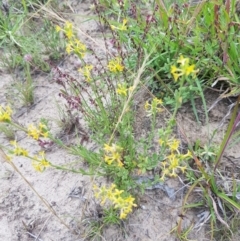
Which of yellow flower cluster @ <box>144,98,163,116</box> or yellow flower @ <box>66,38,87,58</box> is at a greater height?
yellow flower @ <box>66,38,87,58</box>

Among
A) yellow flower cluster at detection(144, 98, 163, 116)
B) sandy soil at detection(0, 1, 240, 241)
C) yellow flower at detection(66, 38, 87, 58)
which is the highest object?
yellow flower at detection(66, 38, 87, 58)

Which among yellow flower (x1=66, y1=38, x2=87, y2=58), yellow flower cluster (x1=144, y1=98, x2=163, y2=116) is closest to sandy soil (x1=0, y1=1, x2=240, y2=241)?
yellow flower cluster (x1=144, y1=98, x2=163, y2=116)

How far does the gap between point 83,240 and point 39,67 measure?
98 cm

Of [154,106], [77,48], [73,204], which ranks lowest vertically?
[73,204]

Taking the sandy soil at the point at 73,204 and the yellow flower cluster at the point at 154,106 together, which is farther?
the sandy soil at the point at 73,204

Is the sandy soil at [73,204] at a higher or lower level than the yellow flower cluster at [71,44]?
lower

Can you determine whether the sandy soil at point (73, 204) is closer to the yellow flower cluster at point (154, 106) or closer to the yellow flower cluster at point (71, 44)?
the yellow flower cluster at point (154, 106)

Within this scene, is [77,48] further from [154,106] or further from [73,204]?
[73,204]

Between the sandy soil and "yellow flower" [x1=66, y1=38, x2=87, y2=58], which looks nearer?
"yellow flower" [x1=66, y1=38, x2=87, y2=58]

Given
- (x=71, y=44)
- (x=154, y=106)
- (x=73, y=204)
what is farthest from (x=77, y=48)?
(x=73, y=204)

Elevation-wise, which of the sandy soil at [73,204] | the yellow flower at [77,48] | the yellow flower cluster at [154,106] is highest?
the yellow flower at [77,48]

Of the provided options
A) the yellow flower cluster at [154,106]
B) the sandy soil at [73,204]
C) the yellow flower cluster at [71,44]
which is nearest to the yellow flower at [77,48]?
the yellow flower cluster at [71,44]

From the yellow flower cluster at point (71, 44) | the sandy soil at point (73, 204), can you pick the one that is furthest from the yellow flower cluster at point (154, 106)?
the yellow flower cluster at point (71, 44)

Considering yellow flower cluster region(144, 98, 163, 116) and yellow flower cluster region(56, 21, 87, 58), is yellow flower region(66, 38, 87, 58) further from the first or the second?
yellow flower cluster region(144, 98, 163, 116)
